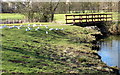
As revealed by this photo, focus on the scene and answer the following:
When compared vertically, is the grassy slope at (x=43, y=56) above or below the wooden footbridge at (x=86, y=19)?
below

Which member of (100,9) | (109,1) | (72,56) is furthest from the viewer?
(100,9)

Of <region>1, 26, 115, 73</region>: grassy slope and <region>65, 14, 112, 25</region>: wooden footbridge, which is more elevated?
<region>65, 14, 112, 25</region>: wooden footbridge

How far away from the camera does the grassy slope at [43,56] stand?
1154 centimetres

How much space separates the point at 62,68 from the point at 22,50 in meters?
3.34

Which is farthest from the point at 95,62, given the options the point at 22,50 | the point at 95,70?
the point at 22,50

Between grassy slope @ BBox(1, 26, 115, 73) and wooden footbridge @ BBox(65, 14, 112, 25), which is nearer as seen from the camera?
grassy slope @ BBox(1, 26, 115, 73)

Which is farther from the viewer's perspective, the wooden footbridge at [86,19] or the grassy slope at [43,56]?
the wooden footbridge at [86,19]

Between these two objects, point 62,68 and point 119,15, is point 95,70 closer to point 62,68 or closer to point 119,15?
point 62,68

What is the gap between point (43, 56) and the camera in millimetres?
13258

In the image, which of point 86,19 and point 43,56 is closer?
point 43,56

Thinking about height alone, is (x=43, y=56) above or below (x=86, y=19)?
below

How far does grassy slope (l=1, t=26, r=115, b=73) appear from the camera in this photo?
11539 millimetres

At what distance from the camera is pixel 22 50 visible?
1370 centimetres

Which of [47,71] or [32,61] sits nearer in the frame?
[47,71]
